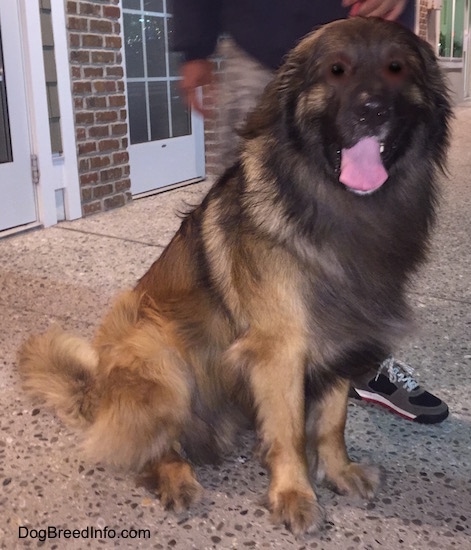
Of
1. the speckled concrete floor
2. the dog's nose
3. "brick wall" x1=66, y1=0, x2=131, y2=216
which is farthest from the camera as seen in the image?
"brick wall" x1=66, y1=0, x2=131, y2=216

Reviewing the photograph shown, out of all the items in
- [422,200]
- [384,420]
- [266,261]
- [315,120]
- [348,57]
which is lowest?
[384,420]

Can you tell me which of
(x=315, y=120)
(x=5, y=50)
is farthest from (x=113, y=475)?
(x=5, y=50)

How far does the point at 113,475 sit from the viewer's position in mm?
1691

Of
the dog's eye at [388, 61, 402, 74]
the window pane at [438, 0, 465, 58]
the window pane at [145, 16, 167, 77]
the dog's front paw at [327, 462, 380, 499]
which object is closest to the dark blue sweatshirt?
the dog's eye at [388, 61, 402, 74]

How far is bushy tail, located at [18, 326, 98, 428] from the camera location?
6.01 ft

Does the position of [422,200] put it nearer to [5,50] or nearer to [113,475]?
[113,475]

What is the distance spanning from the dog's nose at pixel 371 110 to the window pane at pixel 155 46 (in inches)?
147

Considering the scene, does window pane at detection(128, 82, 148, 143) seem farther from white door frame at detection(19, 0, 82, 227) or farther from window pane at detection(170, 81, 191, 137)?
white door frame at detection(19, 0, 82, 227)

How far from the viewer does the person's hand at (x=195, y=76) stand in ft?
6.51

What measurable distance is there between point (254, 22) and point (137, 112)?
2.90 meters

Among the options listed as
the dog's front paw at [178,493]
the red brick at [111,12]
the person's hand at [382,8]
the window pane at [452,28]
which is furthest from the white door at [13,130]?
the window pane at [452,28]

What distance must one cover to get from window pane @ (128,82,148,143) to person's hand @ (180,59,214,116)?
8.87 feet

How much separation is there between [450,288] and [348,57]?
74.4 inches

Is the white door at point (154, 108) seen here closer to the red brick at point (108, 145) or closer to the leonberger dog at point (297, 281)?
the red brick at point (108, 145)
